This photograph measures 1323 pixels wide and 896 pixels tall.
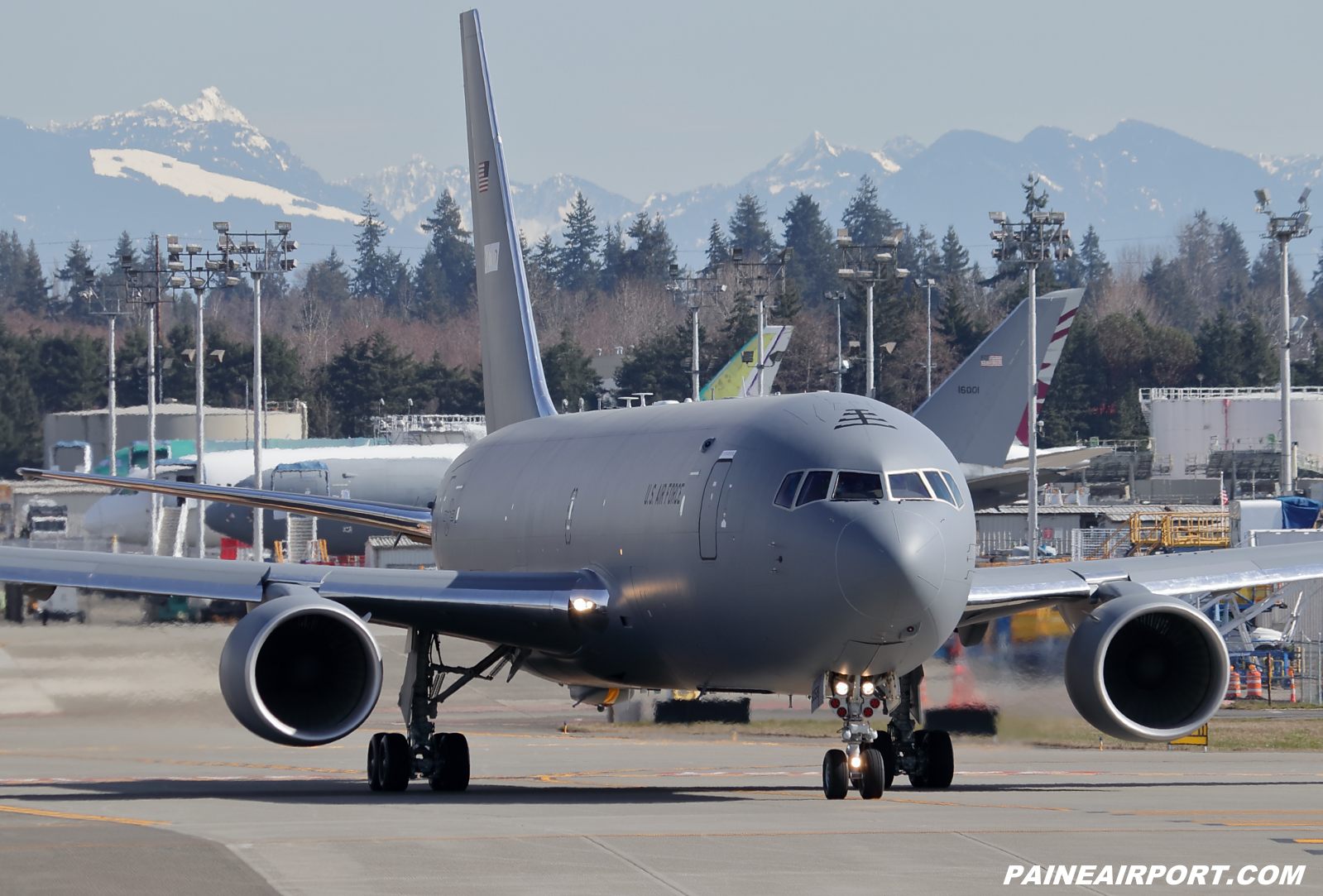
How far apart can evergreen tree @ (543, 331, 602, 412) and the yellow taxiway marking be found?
113 meters

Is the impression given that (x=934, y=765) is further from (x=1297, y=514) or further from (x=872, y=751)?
(x=1297, y=514)

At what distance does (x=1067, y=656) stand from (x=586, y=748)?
12.3 metres

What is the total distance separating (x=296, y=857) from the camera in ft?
48.1

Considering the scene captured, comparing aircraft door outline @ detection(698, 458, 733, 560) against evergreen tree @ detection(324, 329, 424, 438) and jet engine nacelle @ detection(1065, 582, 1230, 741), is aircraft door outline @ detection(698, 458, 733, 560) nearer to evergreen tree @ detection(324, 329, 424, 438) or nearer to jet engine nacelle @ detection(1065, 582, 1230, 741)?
jet engine nacelle @ detection(1065, 582, 1230, 741)

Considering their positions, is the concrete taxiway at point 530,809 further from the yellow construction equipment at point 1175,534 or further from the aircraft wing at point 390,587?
the yellow construction equipment at point 1175,534

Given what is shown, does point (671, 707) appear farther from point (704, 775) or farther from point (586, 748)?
point (704, 775)

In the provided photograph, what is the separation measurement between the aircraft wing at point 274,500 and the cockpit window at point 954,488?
9560 mm

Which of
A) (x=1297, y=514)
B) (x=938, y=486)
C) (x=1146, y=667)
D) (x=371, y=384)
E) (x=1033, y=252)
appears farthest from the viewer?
(x=371, y=384)

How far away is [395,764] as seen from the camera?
22734 millimetres

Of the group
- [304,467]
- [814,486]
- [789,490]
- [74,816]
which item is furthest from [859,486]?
[304,467]

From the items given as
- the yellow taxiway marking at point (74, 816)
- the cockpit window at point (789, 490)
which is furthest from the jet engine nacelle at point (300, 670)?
the cockpit window at point (789, 490)

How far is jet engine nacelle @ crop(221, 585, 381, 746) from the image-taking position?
64.5 ft

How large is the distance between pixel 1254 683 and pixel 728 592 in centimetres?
2887

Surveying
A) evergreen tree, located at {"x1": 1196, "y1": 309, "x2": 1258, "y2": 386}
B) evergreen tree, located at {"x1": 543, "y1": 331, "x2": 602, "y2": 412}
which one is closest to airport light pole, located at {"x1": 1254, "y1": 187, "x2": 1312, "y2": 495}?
evergreen tree, located at {"x1": 543, "y1": 331, "x2": 602, "y2": 412}
